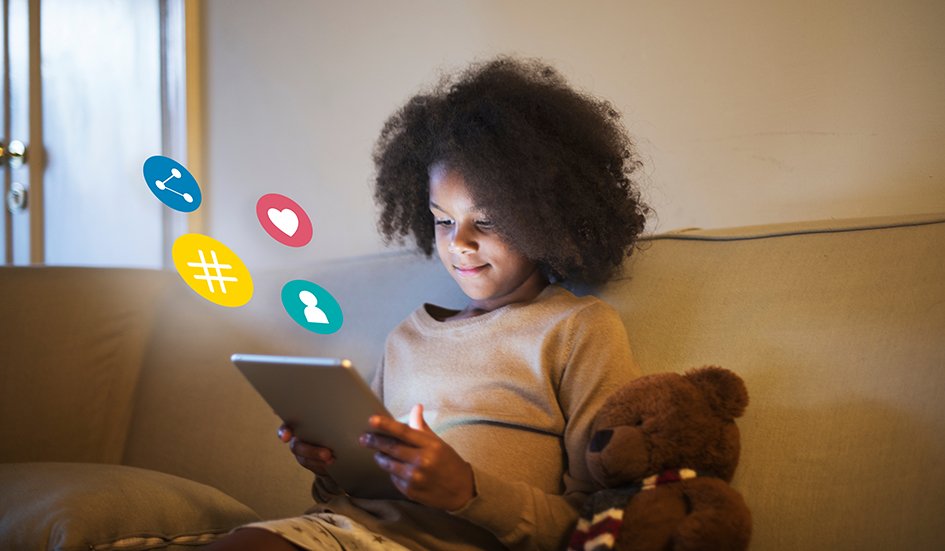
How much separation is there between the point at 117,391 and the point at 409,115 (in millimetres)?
749

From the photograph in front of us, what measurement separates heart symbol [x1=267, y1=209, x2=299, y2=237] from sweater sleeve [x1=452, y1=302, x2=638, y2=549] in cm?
37

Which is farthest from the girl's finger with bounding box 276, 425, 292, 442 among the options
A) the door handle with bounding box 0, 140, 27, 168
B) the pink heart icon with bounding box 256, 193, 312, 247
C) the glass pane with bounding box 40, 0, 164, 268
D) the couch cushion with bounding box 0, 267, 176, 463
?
the door handle with bounding box 0, 140, 27, 168

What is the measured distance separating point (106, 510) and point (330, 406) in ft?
1.12

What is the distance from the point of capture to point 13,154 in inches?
96.5

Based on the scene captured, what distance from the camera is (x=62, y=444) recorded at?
149cm

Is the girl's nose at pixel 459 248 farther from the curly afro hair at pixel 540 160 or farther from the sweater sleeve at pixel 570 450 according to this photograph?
the sweater sleeve at pixel 570 450

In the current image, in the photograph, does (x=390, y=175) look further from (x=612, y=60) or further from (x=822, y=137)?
(x=822, y=137)

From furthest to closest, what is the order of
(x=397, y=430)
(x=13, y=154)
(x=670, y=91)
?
1. (x=13, y=154)
2. (x=670, y=91)
3. (x=397, y=430)

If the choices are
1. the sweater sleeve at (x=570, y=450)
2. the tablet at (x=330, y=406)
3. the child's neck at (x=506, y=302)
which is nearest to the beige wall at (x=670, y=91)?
the child's neck at (x=506, y=302)

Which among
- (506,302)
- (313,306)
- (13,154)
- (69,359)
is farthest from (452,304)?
(13,154)

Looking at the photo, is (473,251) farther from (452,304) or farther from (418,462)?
(418,462)

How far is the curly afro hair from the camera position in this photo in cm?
115

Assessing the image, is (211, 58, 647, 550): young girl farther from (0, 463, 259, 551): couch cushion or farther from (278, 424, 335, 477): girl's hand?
(0, 463, 259, 551): couch cushion

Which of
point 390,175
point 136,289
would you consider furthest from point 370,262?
point 136,289
